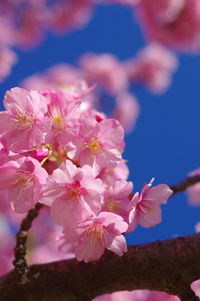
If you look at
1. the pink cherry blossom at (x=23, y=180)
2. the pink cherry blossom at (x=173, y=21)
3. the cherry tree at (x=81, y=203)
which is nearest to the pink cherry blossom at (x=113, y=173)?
the cherry tree at (x=81, y=203)

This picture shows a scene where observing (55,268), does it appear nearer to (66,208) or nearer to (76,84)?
(66,208)

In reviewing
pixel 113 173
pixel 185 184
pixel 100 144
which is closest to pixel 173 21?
pixel 185 184

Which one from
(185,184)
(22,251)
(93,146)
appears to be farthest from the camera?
(185,184)

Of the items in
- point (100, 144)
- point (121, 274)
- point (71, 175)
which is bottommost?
point (121, 274)

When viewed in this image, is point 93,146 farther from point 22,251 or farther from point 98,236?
point 22,251

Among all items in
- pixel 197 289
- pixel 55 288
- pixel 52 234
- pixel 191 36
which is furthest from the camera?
pixel 191 36

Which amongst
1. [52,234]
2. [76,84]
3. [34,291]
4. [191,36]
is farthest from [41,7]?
[34,291]

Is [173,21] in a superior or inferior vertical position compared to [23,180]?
superior

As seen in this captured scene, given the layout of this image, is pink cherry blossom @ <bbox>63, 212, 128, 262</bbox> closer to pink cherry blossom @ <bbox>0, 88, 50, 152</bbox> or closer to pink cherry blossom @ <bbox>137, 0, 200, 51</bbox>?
pink cherry blossom @ <bbox>0, 88, 50, 152</bbox>
